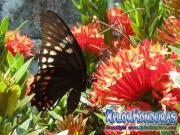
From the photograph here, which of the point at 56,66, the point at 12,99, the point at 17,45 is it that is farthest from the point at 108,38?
the point at 12,99

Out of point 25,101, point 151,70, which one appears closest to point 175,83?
point 151,70

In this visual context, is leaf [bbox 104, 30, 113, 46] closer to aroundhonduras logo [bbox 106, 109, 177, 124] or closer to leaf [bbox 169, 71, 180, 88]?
aroundhonduras logo [bbox 106, 109, 177, 124]

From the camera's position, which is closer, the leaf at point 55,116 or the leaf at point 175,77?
the leaf at point 175,77

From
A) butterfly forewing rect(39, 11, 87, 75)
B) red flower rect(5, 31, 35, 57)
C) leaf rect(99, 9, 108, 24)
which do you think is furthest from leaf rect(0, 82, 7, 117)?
red flower rect(5, 31, 35, 57)

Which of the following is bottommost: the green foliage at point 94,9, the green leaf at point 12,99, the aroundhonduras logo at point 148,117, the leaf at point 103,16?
the aroundhonduras logo at point 148,117

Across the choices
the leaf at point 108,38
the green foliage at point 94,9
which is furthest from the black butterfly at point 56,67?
the green foliage at point 94,9

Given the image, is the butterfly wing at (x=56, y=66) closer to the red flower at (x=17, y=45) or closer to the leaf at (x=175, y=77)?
the red flower at (x=17, y=45)

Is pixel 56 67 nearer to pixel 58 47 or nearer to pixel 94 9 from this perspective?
pixel 58 47
